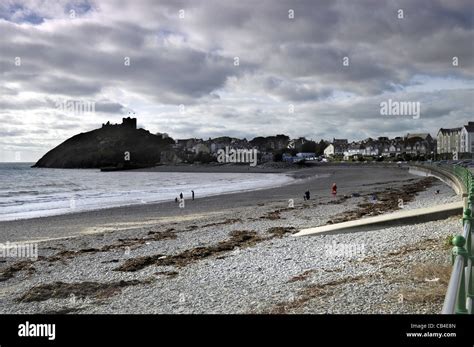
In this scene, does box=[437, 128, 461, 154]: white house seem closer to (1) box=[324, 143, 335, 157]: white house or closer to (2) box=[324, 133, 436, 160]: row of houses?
(2) box=[324, 133, 436, 160]: row of houses

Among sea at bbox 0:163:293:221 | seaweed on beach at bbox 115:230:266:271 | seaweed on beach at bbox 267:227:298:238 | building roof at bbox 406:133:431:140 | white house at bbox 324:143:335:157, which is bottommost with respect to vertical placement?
sea at bbox 0:163:293:221

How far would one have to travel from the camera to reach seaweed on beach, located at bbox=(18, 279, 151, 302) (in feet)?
31.5

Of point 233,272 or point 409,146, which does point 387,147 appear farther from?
point 233,272

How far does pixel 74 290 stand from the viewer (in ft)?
32.8

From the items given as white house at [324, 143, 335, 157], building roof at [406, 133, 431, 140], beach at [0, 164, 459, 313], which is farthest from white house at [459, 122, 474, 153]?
beach at [0, 164, 459, 313]

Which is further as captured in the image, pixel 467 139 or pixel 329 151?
pixel 329 151

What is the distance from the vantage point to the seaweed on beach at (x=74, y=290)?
9.61m

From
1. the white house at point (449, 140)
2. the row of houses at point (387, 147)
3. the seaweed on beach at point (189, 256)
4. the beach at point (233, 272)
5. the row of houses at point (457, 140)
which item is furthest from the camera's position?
the row of houses at point (387, 147)

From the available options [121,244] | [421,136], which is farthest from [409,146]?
[121,244]

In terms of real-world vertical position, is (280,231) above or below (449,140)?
below

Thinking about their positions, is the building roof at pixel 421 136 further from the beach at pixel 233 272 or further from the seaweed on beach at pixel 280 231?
the seaweed on beach at pixel 280 231

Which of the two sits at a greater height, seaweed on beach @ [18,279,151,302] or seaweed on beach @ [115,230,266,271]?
seaweed on beach @ [115,230,266,271]

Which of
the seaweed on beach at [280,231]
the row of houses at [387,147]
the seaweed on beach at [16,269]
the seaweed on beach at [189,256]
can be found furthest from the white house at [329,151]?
the seaweed on beach at [16,269]
